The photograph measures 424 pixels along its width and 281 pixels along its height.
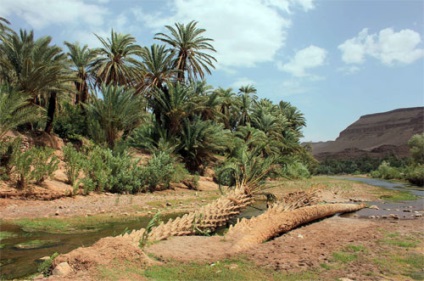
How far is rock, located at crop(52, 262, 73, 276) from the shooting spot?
159 inches

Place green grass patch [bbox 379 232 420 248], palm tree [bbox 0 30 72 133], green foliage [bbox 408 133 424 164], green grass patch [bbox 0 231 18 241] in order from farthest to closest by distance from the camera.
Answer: green foliage [bbox 408 133 424 164]
palm tree [bbox 0 30 72 133]
green grass patch [bbox 0 231 18 241]
green grass patch [bbox 379 232 420 248]

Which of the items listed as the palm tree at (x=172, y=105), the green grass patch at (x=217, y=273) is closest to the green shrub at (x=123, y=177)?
the palm tree at (x=172, y=105)

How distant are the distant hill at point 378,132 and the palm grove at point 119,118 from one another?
4310 inches

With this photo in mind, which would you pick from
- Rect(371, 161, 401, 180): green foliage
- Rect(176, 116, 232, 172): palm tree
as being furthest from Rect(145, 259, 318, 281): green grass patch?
Rect(371, 161, 401, 180): green foliage

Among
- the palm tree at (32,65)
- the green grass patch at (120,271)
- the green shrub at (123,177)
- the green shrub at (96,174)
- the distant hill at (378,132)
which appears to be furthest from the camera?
the distant hill at (378,132)

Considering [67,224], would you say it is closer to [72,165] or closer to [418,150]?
[72,165]

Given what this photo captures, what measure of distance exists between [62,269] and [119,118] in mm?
18152

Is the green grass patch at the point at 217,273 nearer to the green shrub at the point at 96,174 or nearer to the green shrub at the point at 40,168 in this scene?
the green shrub at the point at 40,168

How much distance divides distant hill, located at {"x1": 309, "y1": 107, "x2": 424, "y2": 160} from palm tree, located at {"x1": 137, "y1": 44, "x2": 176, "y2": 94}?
111 meters

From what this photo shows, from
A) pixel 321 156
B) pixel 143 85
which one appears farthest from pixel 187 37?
pixel 321 156

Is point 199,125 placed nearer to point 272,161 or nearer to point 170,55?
point 170,55

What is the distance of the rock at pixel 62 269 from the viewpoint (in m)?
4.04

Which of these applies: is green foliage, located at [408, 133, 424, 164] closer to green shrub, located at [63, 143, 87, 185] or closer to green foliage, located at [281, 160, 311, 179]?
green foliage, located at [281, 160, 311, 179]

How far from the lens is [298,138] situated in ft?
169
